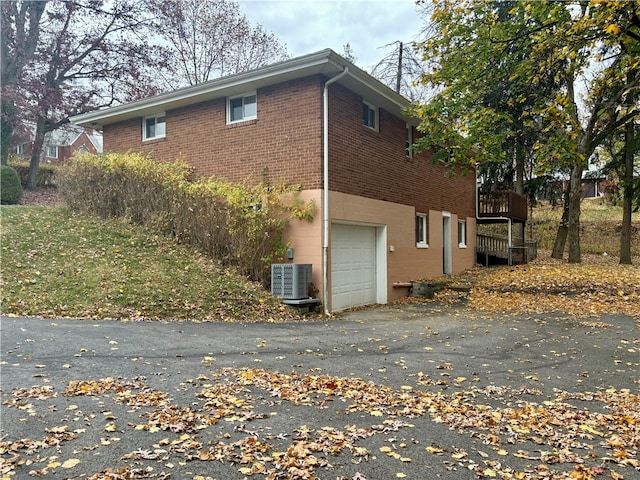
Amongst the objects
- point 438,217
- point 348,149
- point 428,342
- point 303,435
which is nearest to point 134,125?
point 348,149

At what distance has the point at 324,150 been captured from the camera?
1081cm

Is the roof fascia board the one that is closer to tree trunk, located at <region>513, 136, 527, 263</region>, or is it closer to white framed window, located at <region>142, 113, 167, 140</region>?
white framed window, located at <region>142, 113, 167, 140</region>

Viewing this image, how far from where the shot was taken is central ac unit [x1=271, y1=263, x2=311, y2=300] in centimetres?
1015

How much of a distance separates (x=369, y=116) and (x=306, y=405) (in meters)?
10.1

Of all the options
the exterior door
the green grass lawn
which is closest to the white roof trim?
the green grass lawn

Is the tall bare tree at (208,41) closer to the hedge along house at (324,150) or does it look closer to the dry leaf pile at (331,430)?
the hedge along house at (324,150)

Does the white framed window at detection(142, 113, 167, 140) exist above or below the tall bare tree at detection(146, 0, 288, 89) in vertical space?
below

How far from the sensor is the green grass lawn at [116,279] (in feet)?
27.7

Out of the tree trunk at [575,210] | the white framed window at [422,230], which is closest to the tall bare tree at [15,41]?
the white framed window at [422,230]

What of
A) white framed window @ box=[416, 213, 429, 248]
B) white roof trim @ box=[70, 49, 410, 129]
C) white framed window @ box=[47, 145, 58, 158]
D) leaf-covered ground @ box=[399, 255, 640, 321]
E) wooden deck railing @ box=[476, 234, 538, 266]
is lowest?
leaf-covered ground @ box=[399, 255, 640, 321]

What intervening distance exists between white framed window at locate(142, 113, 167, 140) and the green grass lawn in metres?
3.72

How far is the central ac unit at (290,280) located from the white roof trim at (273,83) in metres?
4.54

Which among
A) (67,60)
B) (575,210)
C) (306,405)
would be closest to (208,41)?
(67,60)

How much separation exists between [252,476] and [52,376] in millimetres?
2992
